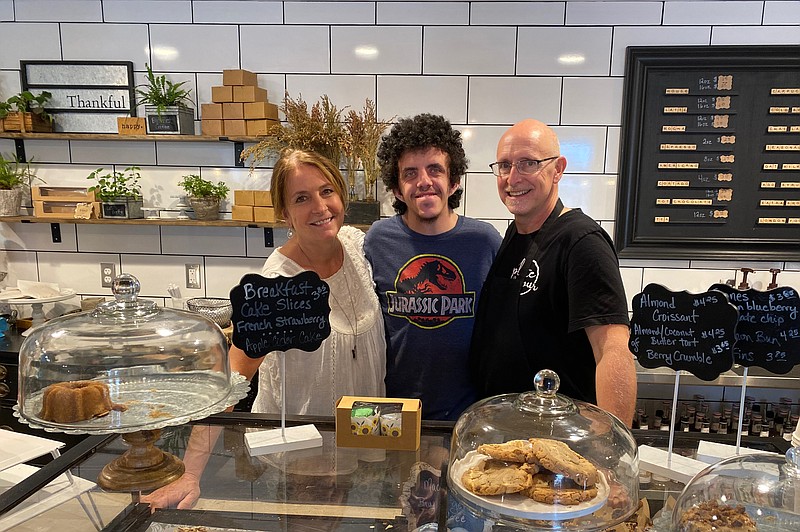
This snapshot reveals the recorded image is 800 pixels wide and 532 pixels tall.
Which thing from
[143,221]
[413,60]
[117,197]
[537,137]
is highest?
[413,60]

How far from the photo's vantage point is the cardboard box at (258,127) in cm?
281

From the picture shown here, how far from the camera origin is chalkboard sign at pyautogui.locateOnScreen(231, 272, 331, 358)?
119 centimetres

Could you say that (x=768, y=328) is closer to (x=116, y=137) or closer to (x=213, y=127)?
(x=213, y=127)

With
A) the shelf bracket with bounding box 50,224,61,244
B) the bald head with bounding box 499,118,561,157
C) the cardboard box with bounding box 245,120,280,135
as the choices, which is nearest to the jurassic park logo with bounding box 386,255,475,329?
the bald head with bounding box 499,118,561,157

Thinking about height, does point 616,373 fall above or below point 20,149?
below

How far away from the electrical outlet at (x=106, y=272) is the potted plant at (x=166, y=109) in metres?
0.85

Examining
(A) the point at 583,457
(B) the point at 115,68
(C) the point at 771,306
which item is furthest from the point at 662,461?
(B) the point at 115,68

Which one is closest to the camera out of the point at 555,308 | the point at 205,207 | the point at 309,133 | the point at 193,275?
the point at 555,308

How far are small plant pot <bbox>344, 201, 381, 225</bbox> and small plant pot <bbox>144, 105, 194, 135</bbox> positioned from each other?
98 centimetres

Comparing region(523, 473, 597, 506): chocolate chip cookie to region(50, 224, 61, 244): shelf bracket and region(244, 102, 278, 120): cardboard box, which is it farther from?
region(50, 224, 61, 244): shelf bracket

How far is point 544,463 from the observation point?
92 cm

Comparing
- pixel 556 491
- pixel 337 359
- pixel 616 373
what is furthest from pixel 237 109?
pixel 556 491

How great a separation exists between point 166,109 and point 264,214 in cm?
74

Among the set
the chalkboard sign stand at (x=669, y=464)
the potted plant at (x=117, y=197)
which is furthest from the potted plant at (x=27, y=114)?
the chalkboard sign stand at (x=669, y=464)
